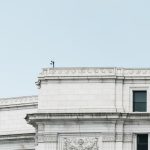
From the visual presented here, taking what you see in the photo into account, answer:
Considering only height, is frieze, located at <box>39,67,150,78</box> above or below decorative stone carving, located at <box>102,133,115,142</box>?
above

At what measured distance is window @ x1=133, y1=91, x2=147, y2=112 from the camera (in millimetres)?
80000

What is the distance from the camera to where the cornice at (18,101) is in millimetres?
97688

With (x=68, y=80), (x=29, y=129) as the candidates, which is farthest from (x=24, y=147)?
(x=68, y=80)

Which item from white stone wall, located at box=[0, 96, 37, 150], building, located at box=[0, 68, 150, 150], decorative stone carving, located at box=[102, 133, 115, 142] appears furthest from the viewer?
white stone wall, located at box=[0, 96, 37, 150]

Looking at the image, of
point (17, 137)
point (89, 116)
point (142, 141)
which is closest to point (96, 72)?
point (89, 116)

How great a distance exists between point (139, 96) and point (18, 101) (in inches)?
895

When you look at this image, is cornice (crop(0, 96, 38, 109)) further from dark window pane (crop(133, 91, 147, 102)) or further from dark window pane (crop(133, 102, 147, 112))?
dark window pane (crop(133, 102, 147, 112))

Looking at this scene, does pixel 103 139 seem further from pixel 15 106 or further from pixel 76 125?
pixel 15 106

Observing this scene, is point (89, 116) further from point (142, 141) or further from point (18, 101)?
point (18, 101)

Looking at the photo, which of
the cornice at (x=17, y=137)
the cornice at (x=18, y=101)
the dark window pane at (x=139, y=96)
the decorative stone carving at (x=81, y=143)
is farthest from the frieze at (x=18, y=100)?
the dark window pane at (x=139, y=96)

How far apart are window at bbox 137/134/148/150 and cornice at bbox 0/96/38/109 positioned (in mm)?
21251

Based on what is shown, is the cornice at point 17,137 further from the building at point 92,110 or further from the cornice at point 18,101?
the building at point 92,110

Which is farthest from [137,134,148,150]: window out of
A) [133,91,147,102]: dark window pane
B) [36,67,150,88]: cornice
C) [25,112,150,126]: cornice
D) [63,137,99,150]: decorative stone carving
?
[36,67,150,88]: cornice

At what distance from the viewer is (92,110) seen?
7988cm
